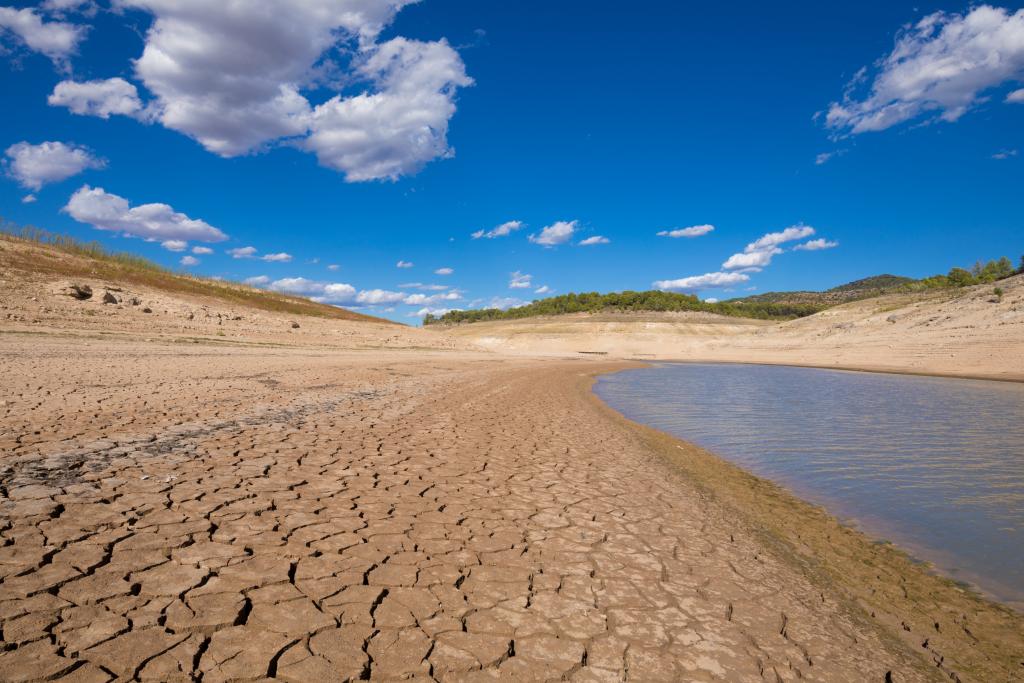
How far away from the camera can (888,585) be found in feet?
13.0

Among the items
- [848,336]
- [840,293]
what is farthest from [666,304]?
[840,293]

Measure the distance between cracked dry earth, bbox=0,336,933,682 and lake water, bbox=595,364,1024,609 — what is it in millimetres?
1883

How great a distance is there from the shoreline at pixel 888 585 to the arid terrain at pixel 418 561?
25 millimetres

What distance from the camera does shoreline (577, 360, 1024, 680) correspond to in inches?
124

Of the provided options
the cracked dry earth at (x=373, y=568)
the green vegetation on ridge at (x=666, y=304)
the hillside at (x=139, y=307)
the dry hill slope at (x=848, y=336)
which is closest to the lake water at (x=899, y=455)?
the cracked dry earth at (x=373, y=568)

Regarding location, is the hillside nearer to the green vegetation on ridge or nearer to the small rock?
the small rock

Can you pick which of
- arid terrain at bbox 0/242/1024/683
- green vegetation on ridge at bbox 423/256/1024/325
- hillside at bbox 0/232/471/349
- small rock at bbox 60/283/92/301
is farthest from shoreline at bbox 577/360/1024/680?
green vegetation on ridge at bbox 423/256/1024/325

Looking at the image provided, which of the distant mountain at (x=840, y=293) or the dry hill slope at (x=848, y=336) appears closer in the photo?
the dry hill slope at (x=848, y=336)

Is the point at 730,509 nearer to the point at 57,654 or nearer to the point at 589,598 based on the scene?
the point at 589,598

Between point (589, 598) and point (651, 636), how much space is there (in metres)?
0.52

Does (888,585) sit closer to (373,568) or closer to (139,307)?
(373,568)

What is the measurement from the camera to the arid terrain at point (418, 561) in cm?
268

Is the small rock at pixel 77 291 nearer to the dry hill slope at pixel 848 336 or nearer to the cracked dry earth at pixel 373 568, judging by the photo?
the cracked dry earth at pixel 373 568

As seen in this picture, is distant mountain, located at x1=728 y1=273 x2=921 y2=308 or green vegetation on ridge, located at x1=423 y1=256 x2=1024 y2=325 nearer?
green vegetation on ridge, located at x1=423 y1=256 x2=1024 y2=325
